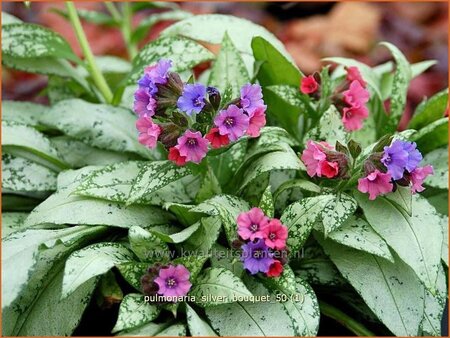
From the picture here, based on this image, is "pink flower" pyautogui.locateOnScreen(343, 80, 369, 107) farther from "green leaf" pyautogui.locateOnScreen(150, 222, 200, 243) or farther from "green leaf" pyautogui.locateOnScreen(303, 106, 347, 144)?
"green leaf" pyautogui.locateOnScreen(150, 222, 200, 243)

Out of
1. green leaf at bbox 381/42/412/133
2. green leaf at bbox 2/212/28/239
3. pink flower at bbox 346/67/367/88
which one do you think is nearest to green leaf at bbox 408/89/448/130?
green leaf at bbox 381/42/412/133

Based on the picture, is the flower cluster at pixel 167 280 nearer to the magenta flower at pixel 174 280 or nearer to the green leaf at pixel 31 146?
the magenta flower at pixel 174 280

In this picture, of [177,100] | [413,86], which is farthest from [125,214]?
[413,86]

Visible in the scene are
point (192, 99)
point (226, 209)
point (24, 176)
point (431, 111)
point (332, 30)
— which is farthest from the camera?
point (332, 30)

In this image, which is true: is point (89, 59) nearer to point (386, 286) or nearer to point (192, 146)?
point (192, 146)

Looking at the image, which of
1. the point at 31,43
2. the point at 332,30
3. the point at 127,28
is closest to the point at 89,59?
the point at 31,43

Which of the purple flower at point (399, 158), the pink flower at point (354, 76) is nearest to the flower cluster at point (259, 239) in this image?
the purple flower at point (399, 158)
